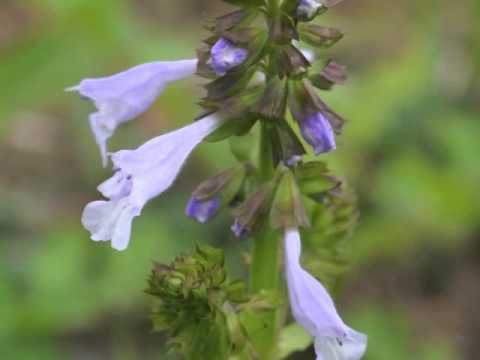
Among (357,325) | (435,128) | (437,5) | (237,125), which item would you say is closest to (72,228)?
(357,325)

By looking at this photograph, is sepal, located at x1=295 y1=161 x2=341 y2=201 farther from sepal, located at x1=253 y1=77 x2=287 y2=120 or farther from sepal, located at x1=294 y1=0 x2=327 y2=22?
sepal, located at x1=294 y1=0 x2=327 y2=22

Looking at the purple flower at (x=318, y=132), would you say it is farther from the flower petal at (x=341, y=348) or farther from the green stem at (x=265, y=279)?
the flower petal at (x=341, y=348)

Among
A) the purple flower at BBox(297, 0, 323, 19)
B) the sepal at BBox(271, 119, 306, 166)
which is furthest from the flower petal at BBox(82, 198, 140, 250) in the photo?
the purple flower at BBox(297, 0, 323, 19)

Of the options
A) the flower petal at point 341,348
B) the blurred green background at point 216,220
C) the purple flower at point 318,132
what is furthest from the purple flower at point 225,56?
the blurred green background at point 216,220

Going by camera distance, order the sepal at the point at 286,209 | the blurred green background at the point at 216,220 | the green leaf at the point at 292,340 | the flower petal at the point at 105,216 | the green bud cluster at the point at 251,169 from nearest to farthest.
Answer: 1. the flower petal at the point at 105,216
2. the green bud cluster at the point at 251,169
3. the sepal at the point at 286,209
4. the green leaf at the point at 292,340
5. the blurred green background at the point at 216,220

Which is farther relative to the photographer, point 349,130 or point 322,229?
point 349,130

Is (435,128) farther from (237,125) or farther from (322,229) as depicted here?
(237,125)
